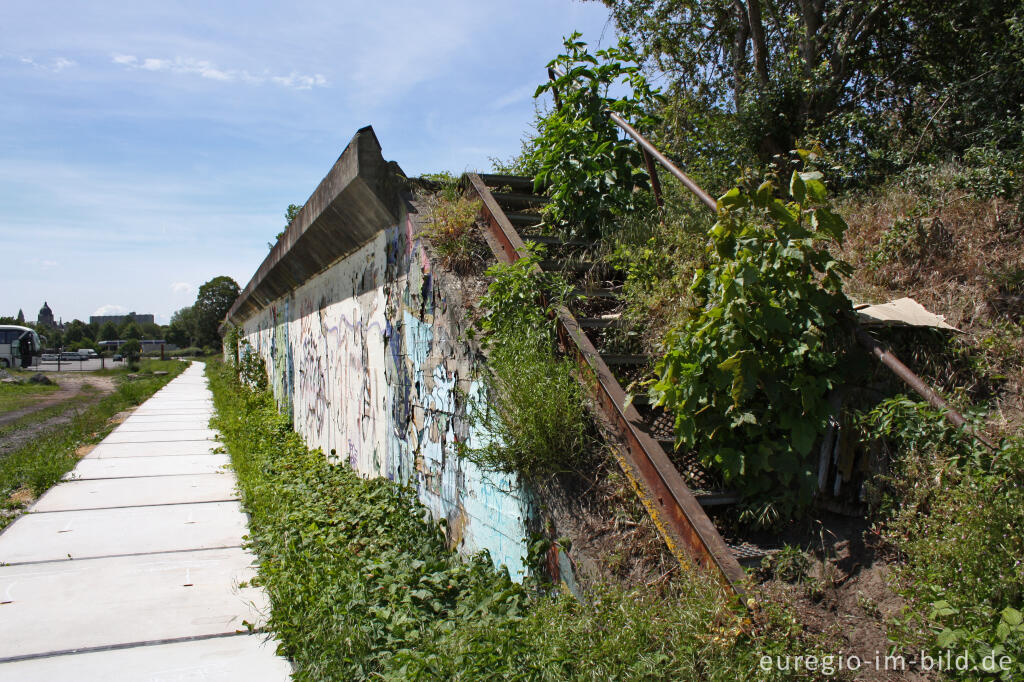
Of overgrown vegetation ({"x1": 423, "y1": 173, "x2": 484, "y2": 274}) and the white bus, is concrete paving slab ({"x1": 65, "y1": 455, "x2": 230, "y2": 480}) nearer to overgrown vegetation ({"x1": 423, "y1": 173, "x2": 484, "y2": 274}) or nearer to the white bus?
overgrown vegetation ({"x1": 423, "y1": 173, "x2": 484, "y2": 274})

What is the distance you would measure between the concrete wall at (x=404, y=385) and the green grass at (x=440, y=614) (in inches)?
9.2

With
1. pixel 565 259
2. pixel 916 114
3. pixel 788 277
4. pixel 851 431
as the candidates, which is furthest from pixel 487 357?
pixel 916 114

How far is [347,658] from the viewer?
2.92 meters

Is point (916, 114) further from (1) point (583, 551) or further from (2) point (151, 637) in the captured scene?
(2) point (151, 637)

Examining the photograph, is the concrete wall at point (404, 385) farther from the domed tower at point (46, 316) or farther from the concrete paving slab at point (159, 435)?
the domed tower at point (46, 316)

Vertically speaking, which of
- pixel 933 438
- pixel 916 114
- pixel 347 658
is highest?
pixel 916 114

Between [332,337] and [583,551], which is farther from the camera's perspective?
[332,337]

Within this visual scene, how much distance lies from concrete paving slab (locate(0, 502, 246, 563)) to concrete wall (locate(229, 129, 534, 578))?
1.23 m

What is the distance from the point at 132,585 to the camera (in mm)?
4469

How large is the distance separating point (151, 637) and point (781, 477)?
3513 millimetres

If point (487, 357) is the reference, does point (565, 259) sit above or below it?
above

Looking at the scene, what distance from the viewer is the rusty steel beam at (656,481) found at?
232cm

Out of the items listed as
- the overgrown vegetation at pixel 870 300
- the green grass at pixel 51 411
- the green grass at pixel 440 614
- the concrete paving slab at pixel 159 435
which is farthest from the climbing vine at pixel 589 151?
Answer: the green grass at pixel 51 411

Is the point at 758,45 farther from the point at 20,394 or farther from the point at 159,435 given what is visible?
the point at 20,394
